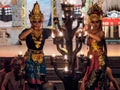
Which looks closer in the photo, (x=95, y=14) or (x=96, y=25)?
(x=96, y=25)

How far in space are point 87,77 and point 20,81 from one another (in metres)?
1.49

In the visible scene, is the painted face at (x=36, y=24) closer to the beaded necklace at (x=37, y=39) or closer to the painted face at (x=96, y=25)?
the beaded necklace at (x=37, y=39)

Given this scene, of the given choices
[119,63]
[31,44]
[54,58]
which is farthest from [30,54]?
[119,63]

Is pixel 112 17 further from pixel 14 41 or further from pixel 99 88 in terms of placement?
pixel 99 88

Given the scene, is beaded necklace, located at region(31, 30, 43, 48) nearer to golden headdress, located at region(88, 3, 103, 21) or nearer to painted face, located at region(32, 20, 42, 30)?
painted face, located at region(32, 20, 42, 30)


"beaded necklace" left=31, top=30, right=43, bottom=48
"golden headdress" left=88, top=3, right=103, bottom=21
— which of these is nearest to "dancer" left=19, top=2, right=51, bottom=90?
"beaded necklace" left=31, top=30, right=43, bottom=48

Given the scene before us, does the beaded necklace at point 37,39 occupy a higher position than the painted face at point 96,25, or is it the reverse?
the painted face at point 96,25

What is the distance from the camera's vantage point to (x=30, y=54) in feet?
27.5

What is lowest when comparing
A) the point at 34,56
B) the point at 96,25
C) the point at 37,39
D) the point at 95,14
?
the point at 34,56

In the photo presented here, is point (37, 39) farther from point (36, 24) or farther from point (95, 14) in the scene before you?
point (95, 14)

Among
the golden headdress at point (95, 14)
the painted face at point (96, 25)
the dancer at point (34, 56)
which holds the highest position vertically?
the golden headdress at point (95, 14)

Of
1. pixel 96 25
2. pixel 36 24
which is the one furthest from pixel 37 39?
pixel 96 25

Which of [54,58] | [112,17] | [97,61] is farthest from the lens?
[112,17]

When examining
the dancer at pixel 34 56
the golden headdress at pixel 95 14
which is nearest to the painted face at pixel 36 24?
the dancer at pixel 34 56
